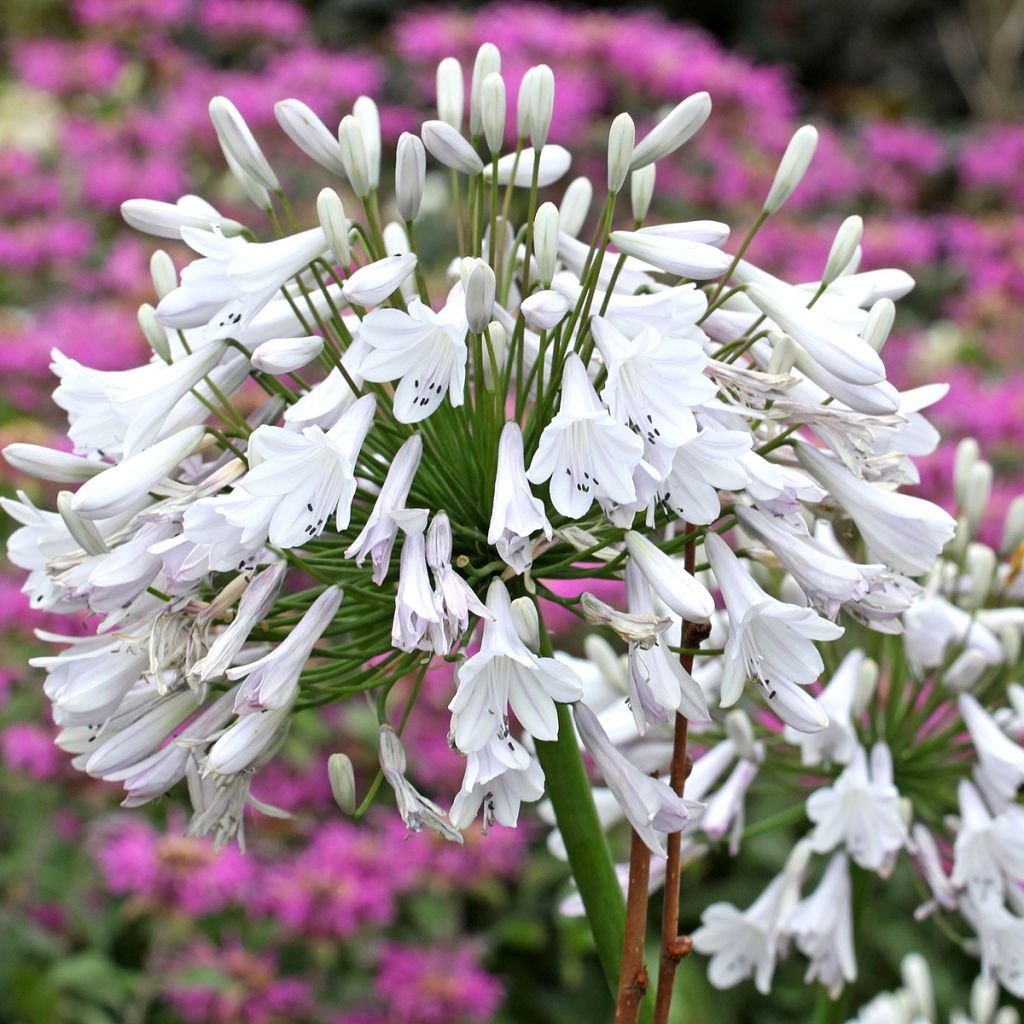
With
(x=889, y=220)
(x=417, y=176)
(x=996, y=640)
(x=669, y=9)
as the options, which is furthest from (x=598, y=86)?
(x=669, y=9)

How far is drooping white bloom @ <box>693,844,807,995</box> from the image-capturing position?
1.74 metres

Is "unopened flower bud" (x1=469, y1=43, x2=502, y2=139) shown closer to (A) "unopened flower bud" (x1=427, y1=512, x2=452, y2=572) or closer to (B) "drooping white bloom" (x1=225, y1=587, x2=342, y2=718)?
(A) "unopened flower bud" (x1=427, y1=512, x2=452, y2=572)

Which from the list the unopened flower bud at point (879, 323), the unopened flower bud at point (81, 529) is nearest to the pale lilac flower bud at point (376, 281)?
the unopened flower bud at point (81, 529)

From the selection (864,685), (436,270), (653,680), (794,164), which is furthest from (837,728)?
(436,270)

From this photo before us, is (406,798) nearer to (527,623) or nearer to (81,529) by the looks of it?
(527,623)

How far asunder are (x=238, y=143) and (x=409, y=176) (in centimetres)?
20

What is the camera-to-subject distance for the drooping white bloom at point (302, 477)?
111 cm

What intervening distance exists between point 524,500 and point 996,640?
0.92m

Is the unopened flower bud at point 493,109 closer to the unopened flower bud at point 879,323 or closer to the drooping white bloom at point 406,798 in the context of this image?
the unopened flower bud at point 879,323

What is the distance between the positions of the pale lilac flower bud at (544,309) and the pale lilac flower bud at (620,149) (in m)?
0.13

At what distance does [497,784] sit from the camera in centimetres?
116

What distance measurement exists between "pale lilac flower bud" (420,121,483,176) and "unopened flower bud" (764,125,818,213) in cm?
30

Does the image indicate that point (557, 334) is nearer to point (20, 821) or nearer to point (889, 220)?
point (20, 821)

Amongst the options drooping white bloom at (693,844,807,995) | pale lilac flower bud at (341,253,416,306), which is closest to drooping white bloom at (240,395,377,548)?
pale lilac flower bud at (341,253,416,306)
